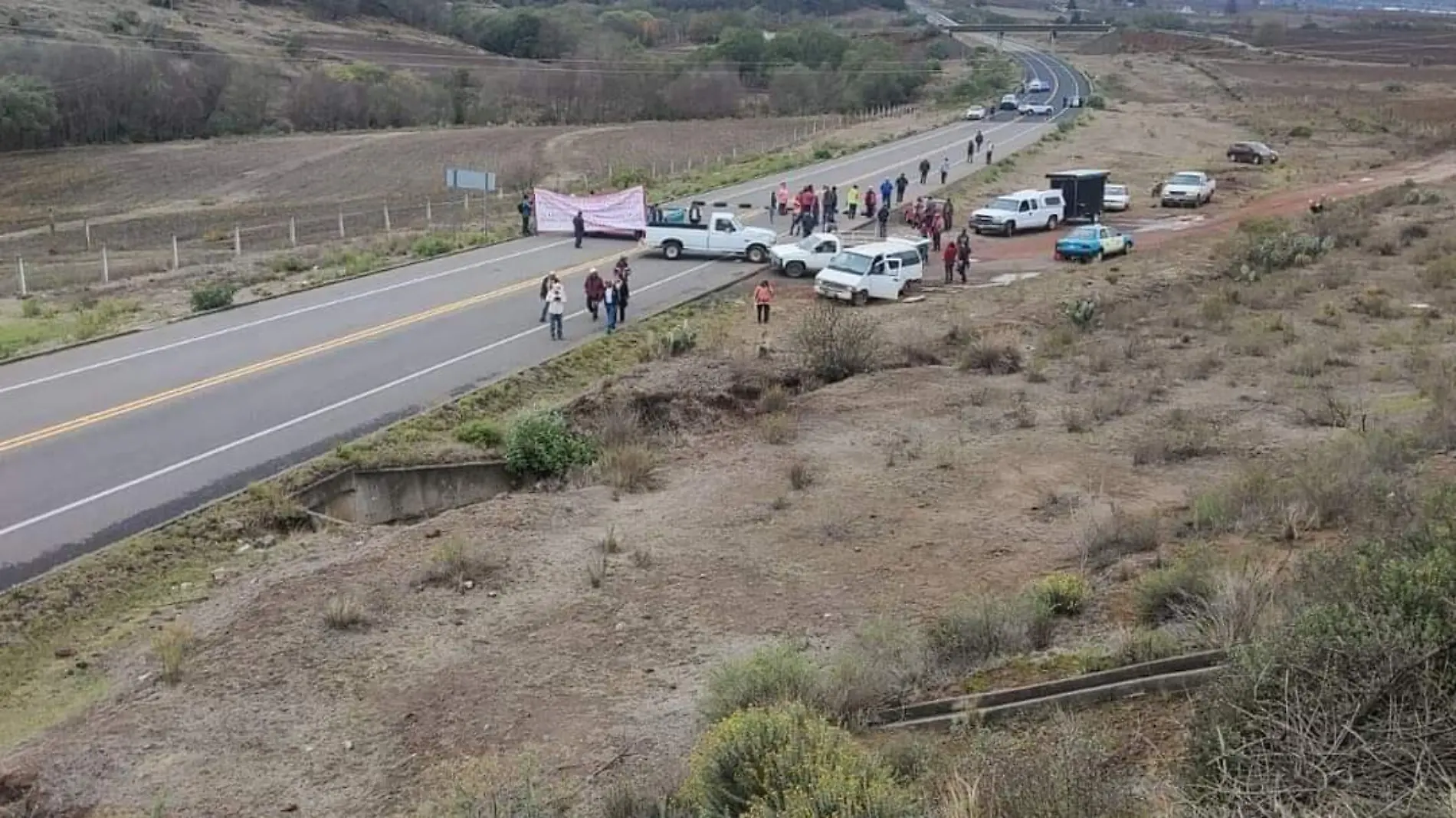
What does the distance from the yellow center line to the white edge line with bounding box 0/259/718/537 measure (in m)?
2.36

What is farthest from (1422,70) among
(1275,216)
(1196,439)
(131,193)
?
(1196,439)

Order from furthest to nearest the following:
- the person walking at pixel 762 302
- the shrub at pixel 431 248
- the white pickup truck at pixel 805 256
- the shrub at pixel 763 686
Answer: the shrub at pixel 431 248 < the white pickup truck at pixel 805 256 < the person walking at pixel 762 302 < the shrub at pixel 763 686

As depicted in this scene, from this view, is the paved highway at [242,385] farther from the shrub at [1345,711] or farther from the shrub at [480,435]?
the shrub at [1345,711]

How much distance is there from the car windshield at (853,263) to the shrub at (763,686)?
22413mm

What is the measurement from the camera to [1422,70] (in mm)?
133250

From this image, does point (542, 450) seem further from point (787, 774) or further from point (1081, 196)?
point (1081, 196)

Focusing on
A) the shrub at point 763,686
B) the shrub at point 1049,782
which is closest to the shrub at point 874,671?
the shrub at point 763,686

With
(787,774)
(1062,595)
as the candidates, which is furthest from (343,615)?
(1062,595)

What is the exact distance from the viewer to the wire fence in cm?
3741

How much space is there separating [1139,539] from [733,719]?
25.6 ft

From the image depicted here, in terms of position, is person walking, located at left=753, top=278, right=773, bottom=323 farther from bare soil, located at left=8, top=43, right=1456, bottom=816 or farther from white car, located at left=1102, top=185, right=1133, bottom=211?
white car, located at left=1102, top=185, right=1133, bottom=211

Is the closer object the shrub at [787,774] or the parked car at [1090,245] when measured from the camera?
the shrub at [787,774]

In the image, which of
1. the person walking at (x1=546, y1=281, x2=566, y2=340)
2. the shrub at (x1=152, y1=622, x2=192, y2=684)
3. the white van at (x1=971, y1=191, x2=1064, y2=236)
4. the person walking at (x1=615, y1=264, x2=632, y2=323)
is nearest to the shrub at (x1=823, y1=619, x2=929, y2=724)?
the shrub at (x1=152, y1=622, x2=192, y2=684)

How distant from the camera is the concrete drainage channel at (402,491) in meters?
17.3
